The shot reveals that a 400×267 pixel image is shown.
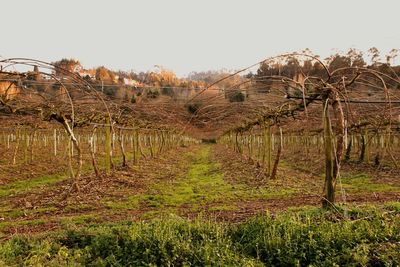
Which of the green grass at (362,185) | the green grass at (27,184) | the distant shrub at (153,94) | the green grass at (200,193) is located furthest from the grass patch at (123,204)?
the green grass at (362,185)

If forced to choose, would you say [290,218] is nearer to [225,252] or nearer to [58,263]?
[225,252]

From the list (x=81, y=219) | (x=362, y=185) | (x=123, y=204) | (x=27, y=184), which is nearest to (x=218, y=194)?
(x=123, y=204)

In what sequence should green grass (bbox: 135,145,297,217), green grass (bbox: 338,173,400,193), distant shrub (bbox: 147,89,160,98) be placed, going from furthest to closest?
distant shrub (bbox: 147,89,160,98), green grass (bbox: 338,173,400,193), green grass (bbox: 135,145,297,217)

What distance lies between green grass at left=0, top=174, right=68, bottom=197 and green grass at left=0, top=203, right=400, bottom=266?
7749 mm

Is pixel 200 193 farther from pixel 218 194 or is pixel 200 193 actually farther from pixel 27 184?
pixel 27 184

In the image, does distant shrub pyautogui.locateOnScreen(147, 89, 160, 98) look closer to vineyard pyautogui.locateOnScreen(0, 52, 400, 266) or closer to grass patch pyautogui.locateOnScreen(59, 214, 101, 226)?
vineyard pyautogui.locateOnScreen(0, 52, 400, 266)

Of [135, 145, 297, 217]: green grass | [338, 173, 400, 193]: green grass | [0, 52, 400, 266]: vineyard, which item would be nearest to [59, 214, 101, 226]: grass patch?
[0, 52, 400, 266]: vineyard

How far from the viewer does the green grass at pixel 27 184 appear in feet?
47.6

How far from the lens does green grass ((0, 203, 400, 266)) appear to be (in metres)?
6.37

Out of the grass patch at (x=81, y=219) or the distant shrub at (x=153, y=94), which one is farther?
the distant shrub at (x=153, y=94)

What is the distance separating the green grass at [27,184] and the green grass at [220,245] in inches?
305

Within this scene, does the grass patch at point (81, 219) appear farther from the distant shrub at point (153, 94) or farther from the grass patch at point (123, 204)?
the distant shrub at point (153, 94)

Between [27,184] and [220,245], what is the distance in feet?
40.6

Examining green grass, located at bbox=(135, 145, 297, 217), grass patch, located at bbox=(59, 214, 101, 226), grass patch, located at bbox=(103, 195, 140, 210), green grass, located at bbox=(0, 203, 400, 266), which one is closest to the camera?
green grass, located at bbox=(0, 203, 400, 266)
